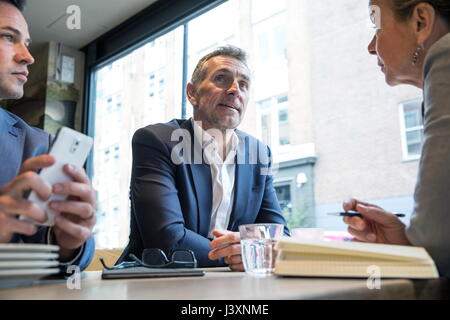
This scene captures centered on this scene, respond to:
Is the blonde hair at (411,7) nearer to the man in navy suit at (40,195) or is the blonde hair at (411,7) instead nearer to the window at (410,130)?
the man in navy suit at (40,195)

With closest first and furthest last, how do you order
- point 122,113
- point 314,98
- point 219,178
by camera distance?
point 219,178, point 314,98, point 122,113

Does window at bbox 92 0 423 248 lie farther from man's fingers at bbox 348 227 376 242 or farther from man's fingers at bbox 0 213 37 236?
man's fingers at bbox 0 213 37 236

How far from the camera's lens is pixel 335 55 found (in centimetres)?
324

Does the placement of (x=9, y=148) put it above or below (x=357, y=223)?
above

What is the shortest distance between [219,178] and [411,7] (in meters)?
0.92

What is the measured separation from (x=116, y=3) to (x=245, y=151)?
92.8 inches

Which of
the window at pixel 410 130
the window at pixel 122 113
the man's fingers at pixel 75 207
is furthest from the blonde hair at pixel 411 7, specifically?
the window at pixel 122 113

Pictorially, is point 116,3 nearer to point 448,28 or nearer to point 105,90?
point 105,90

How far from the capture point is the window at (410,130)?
9.18ft

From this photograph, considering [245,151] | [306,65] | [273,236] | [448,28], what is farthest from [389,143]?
[273,236]

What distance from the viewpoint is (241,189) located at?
1721mm

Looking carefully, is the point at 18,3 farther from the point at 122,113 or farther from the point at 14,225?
the point at 122,113

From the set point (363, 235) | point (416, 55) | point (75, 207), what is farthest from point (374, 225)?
point (75, 207)

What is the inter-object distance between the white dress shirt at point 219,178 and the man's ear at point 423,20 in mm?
883
